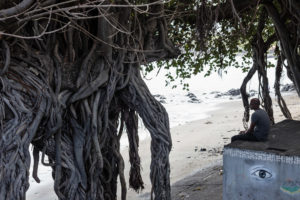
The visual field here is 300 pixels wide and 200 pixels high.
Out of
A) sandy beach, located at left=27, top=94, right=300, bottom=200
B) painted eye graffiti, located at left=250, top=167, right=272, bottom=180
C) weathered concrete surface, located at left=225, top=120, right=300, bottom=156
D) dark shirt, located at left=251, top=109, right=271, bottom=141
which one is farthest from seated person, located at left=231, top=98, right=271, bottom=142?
sandy beach, located at left=27, top=94, right=300, bottom=200

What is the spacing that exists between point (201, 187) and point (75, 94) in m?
3.72

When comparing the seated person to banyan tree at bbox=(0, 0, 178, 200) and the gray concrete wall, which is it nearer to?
the gray concrete wall

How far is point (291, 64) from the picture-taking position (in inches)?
281

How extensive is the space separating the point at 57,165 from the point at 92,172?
496 mm

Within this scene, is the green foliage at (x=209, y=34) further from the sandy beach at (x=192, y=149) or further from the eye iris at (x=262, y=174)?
the sandy beach at (x=192, y=149)

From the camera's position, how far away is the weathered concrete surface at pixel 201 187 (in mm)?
7236

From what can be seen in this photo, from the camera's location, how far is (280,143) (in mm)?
5414

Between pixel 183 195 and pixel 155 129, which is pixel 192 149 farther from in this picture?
pixel 155 129

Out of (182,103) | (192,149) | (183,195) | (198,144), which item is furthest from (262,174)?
(182,103)

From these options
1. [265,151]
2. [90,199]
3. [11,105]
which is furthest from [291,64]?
[11,105]

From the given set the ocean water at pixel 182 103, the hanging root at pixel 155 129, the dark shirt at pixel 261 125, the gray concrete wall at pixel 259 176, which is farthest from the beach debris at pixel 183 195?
the dark shirt at pixel 261 125

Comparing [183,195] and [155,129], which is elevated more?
[155,129]

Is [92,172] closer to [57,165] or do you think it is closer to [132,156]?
[57,165]

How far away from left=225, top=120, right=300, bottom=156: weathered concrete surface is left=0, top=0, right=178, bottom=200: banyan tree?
3.72 feet
